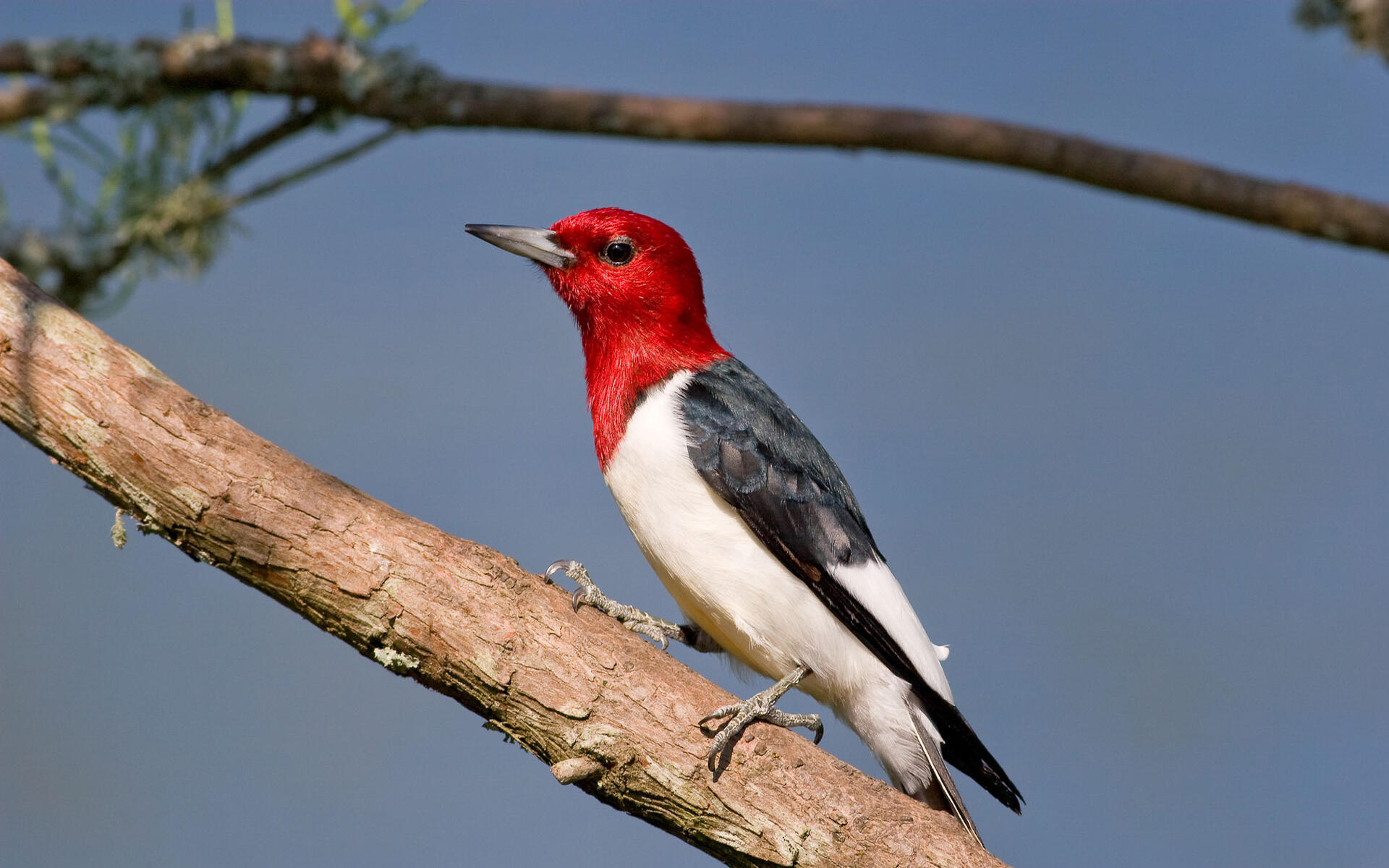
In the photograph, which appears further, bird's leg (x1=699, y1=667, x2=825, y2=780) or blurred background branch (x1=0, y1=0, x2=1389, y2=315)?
blurred background branch (x1=0, y1=0, x2=1389, y2=315)

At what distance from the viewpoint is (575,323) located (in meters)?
2.77

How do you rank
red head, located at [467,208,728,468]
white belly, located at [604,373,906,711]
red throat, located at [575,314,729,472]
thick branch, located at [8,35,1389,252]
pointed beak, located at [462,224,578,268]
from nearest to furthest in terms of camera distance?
white belly, located at [604,373,906,711]
red throat, located at [575,314,729,472]
red head, located at [467,208,728,468]
pointed beak, located at [462,224,578,268]
thick branch, located at [8,35,1389,252]

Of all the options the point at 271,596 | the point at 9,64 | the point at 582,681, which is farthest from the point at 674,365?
the point at 9,64

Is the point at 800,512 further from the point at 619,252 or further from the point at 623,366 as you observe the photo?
the point at 619,252

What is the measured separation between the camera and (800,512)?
2.32m

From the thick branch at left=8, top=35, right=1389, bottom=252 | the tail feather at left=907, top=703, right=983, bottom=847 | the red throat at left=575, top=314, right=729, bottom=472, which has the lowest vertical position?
the tail feather at left=907, top=703, right=983, bottom=847

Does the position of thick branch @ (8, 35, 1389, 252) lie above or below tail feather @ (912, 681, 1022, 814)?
above

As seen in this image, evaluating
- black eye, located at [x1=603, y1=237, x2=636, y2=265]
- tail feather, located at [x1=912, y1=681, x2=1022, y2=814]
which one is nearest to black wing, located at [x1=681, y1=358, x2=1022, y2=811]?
tail feather, located at [x1=912, y1=681, x2=1022, y2=814]

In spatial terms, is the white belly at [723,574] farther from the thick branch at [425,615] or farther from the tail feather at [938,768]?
the thick branch at [425,615]

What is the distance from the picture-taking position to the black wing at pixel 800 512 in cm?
228

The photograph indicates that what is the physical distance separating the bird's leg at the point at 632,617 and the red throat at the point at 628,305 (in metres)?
0.29

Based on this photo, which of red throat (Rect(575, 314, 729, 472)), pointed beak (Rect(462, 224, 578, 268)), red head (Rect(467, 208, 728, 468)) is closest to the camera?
red throat (Rect(575, 314, 729, 472))

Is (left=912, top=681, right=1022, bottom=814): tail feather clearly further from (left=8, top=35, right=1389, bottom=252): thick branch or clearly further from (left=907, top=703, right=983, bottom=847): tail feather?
(left=8, top=35, right=1389, bottom=252): thick branch

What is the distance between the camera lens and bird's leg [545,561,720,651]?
2274 mm
